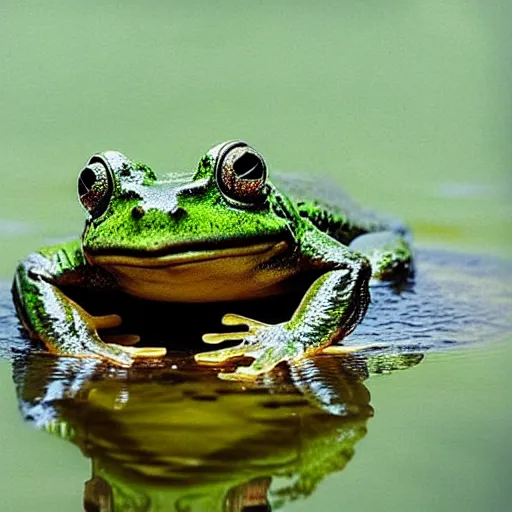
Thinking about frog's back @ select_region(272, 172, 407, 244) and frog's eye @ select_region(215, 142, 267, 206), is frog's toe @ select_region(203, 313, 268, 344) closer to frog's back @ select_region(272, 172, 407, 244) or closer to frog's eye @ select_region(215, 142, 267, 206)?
frog's eye @ select_region(215, 142, 267, 206)

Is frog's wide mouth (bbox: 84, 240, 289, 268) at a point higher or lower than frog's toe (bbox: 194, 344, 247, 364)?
higher

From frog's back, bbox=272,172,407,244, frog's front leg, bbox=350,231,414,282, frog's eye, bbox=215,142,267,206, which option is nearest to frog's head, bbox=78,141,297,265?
frog's eye, bbox=215,142,267,206

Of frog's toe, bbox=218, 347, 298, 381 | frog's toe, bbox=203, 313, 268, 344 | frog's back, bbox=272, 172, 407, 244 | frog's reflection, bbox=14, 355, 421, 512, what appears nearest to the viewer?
frog's reflection, bbox=14, 355, 421, 512

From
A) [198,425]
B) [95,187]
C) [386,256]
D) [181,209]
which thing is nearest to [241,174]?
[181,209]

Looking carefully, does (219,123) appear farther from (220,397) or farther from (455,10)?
(220,397)

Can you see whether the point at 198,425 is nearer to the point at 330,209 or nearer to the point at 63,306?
the point at 63,306

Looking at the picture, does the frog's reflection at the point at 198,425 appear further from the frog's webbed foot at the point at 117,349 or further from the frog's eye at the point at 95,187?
the frog's eye at the point at 95,187
